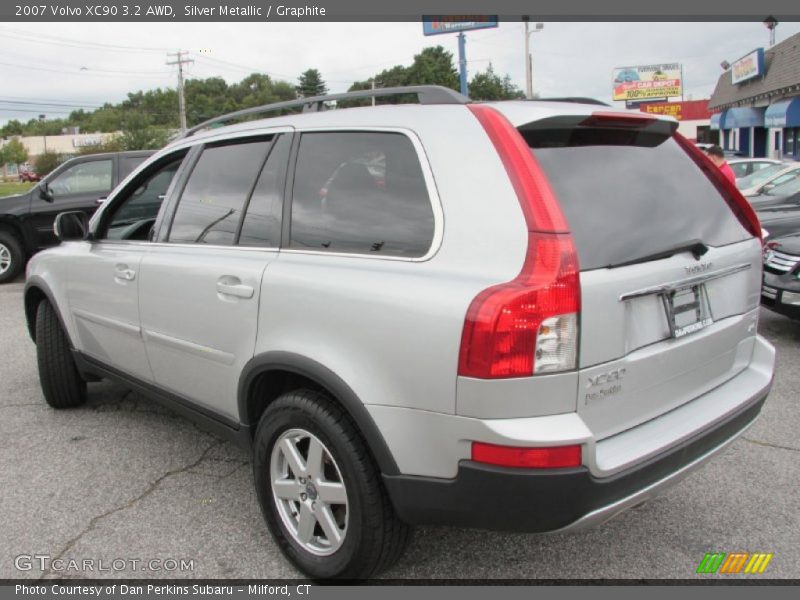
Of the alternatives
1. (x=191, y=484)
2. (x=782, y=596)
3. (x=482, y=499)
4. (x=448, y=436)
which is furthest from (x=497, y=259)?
(x=191, y=484)

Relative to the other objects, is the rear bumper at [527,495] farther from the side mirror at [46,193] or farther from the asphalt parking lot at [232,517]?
the side mirror at [46,193]

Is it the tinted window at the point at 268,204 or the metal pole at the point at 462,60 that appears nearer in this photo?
the tinted window at the point at 268,204

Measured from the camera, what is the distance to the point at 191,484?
3580 millimetres

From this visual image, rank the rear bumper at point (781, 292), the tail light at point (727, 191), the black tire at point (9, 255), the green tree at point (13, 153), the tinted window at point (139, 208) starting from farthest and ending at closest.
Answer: the green tree at point (13, 153), the black tire at point (9, 255), the rear bumper at point (781, 292), the tinted window at point (139, 208), the tail light at point (727, 191)

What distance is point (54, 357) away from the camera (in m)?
4.54

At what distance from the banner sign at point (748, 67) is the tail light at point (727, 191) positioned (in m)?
30.3

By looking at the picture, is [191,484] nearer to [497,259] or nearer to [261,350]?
[261,350]

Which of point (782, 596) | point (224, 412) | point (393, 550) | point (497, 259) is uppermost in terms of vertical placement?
point (497, 259)

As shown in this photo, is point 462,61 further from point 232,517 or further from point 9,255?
point 232,517

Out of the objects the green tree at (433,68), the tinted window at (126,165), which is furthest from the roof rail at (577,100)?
the green tree at (433,68)

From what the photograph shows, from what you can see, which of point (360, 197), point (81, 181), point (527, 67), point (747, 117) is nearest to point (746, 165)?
point (81, 181)

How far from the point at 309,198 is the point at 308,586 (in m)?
1.51

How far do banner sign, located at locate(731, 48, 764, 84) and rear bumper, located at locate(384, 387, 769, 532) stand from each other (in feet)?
104

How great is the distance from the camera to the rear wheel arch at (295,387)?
2.28 m
